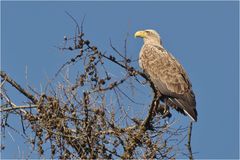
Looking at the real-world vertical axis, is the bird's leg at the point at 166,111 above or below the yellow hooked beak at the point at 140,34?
below

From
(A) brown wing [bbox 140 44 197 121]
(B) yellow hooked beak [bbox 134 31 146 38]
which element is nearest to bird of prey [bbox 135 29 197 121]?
(A) brown wing [bbox 140 44 197 121]

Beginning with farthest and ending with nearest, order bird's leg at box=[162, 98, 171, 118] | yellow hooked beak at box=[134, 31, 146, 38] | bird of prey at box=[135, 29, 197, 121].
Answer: yellow hooked beak at box=[134, 31, 146, 38], bird of prey at box=[135, 29, 197, 121], bird's leg at box=[162, 98, 171, 118]

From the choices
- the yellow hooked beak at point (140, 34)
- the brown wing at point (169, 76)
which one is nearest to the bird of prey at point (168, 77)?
the brown wing at point (169, 76)

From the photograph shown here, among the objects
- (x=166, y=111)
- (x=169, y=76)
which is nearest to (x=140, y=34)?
(x=169, y=76)

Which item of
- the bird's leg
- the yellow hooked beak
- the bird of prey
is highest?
the yellow hooked beak

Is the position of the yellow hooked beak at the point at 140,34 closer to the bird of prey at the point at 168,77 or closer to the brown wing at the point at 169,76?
the bird of prey at the point at 168,77

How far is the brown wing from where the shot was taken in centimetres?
991

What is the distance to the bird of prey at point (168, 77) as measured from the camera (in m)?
9.84

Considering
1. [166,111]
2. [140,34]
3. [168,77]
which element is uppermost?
[140,34]

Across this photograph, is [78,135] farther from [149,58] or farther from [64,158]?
[149,58]

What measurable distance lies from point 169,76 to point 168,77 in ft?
0.08

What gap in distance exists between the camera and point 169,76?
10.5 metres

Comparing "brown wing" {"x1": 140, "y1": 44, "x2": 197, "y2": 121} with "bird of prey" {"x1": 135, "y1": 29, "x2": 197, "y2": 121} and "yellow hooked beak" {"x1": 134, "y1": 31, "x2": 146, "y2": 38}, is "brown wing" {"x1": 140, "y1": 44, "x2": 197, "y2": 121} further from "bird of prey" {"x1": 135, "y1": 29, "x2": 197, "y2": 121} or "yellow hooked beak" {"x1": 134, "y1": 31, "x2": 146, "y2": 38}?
"yellow hooked beak" {"x1": 134, "y1": 31, "x2": 146, "y2": 38}

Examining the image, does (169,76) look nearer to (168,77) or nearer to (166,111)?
(168,77)
